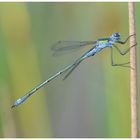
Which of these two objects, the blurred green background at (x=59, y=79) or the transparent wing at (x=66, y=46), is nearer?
the blurred green background at (x=59, y=79)

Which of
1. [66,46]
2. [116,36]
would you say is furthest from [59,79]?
[116,36]

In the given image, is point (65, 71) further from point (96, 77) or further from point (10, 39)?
point (10, 39)

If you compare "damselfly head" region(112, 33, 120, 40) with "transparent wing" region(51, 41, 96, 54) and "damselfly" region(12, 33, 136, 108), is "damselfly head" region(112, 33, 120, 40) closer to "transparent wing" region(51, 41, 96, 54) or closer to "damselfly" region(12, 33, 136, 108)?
"damselfly" region(12, 33, 136, 108)

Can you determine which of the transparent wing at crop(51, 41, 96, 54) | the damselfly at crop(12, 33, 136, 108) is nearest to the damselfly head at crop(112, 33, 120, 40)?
the damselfly at crop(12, 33, 136, 108)

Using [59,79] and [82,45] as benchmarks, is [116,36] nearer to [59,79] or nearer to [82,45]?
[82,45]

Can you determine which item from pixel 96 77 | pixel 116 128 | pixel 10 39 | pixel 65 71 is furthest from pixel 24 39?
pixel 116 128

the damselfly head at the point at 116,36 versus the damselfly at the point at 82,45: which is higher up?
the damselfly head at the point at 116,36

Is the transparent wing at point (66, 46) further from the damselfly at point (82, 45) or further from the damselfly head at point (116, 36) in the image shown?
the damselfly head at point (116, 36)

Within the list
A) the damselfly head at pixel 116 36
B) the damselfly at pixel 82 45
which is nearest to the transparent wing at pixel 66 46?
the damselfly at pixel 82 45
